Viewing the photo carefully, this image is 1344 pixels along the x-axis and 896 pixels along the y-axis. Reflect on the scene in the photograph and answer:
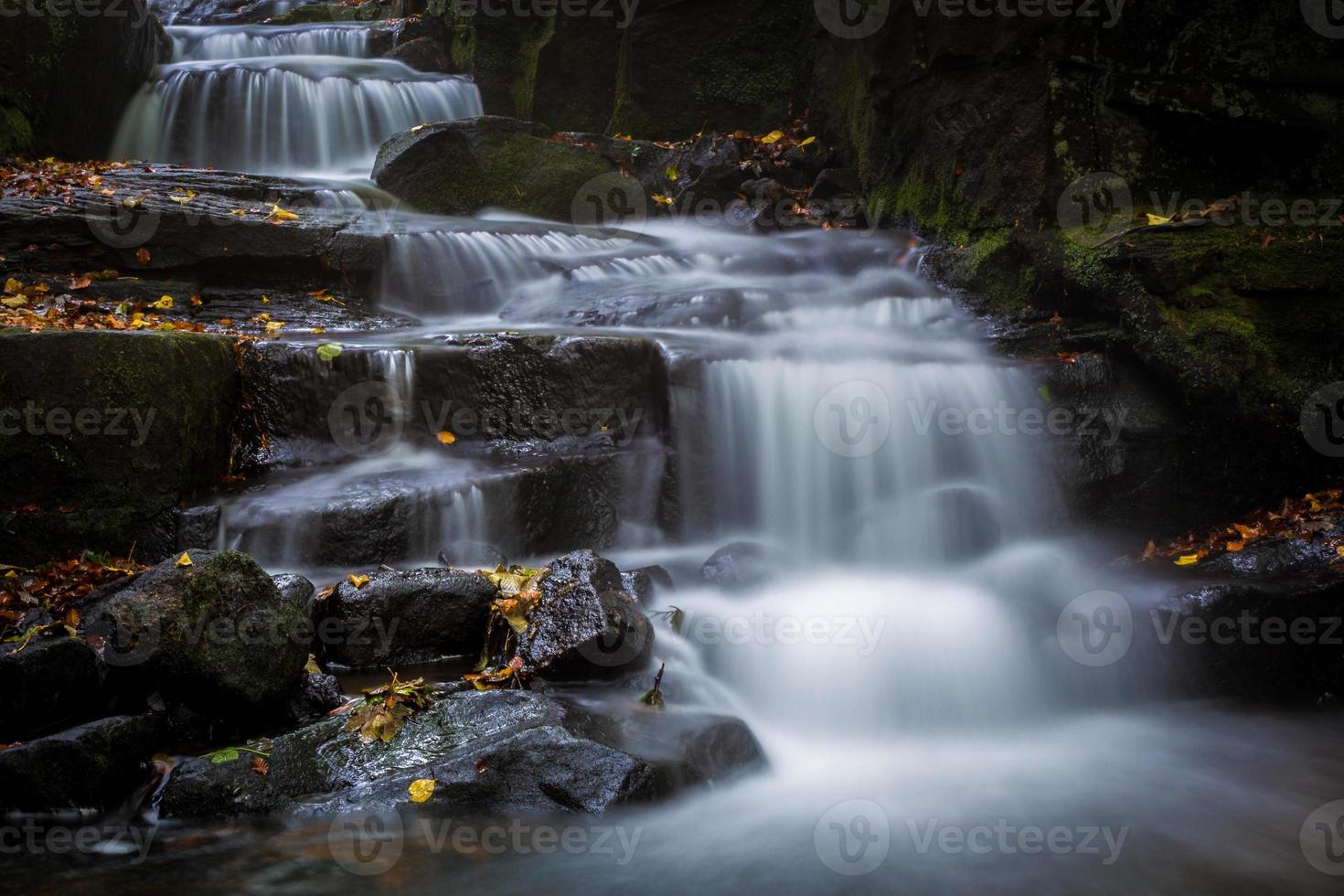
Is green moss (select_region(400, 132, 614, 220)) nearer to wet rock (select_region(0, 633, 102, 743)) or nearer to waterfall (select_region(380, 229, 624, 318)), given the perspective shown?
waterfall (select_region(380, 229, 624, 318))

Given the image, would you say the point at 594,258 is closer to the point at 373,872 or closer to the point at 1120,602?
the point at 1120,602

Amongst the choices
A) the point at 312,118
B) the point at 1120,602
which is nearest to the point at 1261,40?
the point at 1120,602

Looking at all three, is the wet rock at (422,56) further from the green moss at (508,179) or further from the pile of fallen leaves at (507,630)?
the pile of fallen leaves at (507,630)

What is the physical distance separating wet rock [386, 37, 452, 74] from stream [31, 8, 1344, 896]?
705 cm

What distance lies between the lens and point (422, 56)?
14914 mm

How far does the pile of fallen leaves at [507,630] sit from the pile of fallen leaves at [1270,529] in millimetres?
4135

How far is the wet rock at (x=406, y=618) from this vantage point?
14.9 ft

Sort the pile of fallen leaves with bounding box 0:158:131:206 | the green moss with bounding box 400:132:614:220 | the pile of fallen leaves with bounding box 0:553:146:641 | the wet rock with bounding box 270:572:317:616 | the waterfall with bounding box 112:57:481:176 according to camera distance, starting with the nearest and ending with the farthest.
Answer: the pile of fallen leaves with bounding box 0:553:146:641 → the wet rock with bounding box 270:572:317:616 → the pile of fallen leaves with bounding box 0:158:131:206 → the green moss with bounding box 400:132:614:220 → the waterfall with bounding box 112:57:481:176

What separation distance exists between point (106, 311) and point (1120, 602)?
7.46 m

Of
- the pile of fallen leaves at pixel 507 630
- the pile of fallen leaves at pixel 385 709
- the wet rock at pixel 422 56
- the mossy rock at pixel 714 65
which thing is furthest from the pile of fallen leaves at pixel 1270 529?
the wet rock at pixel 422 56

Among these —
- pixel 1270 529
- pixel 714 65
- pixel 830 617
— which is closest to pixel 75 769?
pixel 830 617

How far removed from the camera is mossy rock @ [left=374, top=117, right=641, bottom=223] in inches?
420

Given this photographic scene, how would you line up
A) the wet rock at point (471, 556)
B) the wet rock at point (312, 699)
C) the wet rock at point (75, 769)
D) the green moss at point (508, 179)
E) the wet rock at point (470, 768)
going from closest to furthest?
the wet rock at point (75, 769)
the wet rock at point (470, 768)
the wet rock at point (312, 699)
the wet rock at point (471, 556)
the green moss at point (508, 179)

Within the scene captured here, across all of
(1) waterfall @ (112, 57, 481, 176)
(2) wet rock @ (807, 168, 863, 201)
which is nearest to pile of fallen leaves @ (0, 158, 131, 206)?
(1) waterfall @ (112, 57, 481, 176)
